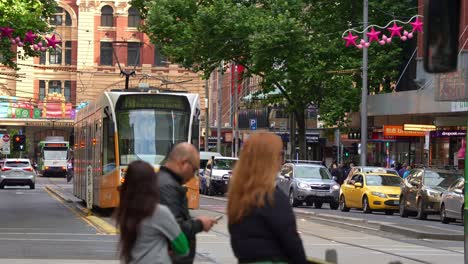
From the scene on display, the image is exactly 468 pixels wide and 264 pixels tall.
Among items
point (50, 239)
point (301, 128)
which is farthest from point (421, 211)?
point (301, 128)

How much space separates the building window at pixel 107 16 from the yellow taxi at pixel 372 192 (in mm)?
56116

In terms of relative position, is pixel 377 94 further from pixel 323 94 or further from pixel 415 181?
pixel 415 181

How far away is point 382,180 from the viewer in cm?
3894

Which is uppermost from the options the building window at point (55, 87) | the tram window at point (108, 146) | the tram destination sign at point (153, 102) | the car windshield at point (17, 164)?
the building window at point (55, 87)

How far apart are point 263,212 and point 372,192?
31551 millimetres

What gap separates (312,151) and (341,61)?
27.1m

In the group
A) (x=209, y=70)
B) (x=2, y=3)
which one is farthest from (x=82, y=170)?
(x=209, y=70)

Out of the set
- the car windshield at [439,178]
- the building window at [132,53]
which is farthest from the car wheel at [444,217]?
the building window at [132,53]

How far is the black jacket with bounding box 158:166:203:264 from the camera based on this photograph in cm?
812

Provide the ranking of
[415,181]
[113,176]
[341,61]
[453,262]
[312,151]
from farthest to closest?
[312,151] < [341,61] < [415,181] < [113,176] < [453,262]

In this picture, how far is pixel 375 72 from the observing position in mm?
50312

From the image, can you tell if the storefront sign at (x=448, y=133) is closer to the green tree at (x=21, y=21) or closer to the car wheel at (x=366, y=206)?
the car wheel at (x=366, y=206)

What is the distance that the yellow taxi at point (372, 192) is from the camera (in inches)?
1494

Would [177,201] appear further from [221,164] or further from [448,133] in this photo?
[221,164]
